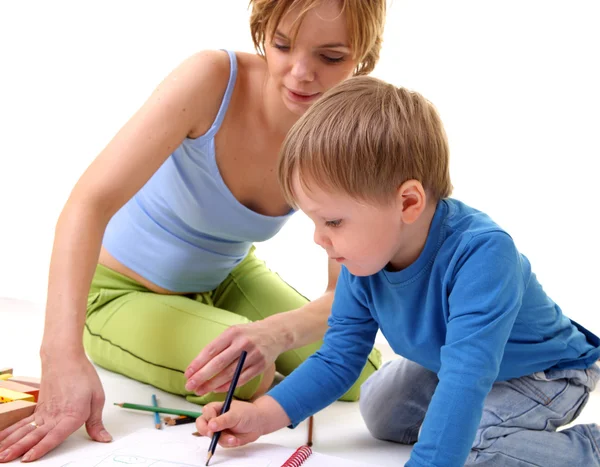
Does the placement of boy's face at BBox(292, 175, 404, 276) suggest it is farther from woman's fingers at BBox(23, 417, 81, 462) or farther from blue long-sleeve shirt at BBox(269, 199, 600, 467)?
woman's fingers at BBox(23, 417, 81, 462)

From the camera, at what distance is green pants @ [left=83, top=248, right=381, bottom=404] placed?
1.48 m

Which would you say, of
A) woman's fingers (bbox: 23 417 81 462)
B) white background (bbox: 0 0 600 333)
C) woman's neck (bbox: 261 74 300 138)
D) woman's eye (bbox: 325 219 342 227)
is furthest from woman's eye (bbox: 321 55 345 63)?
white background (bbox: 0 0 600 333)

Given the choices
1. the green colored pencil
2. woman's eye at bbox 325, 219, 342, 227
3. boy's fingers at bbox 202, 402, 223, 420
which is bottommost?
the green colored pencil

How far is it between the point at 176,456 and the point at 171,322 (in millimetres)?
527

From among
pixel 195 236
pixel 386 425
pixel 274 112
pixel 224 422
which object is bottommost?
pixel 386 425

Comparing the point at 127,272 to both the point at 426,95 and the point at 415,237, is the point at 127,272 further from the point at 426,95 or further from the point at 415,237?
the point at 426,95

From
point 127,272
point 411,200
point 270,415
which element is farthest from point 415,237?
point 127,272

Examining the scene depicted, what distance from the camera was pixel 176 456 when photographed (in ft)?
3.34

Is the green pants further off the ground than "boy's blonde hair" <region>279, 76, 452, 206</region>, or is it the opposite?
"boy's blonde hair" <region>279, 76, 452, 206</region>

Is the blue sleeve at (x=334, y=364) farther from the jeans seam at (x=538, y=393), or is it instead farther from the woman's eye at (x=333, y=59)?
the woman's eye at (x=333, y=59)

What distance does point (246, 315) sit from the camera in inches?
68.1

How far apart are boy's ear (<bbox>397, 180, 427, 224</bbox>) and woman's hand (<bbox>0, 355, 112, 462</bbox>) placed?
0.51 metres

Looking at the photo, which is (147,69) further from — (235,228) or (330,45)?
(330,45)

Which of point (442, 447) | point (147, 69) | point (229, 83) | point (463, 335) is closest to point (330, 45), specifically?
point (229, 83)
